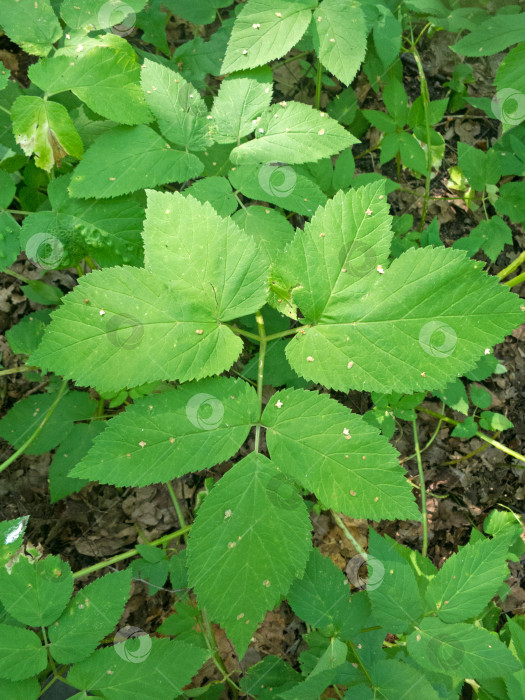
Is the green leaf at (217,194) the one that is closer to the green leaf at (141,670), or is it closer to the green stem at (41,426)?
the green stem at (41,426)

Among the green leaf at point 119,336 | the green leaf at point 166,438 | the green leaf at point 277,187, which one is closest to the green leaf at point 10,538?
the green leaf at point 166,438

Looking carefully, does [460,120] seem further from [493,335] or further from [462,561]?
[462,561]

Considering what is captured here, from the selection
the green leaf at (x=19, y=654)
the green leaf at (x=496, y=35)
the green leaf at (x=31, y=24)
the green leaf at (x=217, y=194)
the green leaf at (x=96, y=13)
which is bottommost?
the green leaf at (x=19, y=654)

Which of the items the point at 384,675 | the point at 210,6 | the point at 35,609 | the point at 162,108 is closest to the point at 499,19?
the point at 210,6

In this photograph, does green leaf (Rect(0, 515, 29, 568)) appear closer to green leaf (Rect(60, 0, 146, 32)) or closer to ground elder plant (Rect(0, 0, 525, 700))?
ground elder plant (Rect(0, 0, 525, 700))

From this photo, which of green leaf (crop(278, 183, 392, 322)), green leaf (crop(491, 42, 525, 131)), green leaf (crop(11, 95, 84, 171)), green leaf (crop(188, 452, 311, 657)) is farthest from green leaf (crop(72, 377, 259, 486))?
green leaf (crop(491, 42, 525, 131))

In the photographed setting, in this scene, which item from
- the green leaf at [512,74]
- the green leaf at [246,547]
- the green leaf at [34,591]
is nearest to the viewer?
the green leaf at [246,547]

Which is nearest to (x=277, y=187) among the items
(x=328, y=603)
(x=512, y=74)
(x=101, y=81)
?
(x=101, y=81)

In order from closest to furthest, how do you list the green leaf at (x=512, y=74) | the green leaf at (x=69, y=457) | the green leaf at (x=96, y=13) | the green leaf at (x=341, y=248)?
the green leaf at (x=341, y=248) → the green leaf at (x=96, y=13) → the green leaf at (x=512, y=74) → the green leaf at (x=69, y=457)
